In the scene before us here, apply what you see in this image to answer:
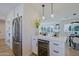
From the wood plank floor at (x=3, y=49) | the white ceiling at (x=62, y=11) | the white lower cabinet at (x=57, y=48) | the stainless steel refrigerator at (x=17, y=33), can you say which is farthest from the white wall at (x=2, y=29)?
the white lower cabinet at (x=57, y=48)

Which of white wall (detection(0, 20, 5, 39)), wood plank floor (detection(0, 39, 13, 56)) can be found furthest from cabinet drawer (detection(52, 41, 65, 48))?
white wall (detection(0, 20, 5, 39))

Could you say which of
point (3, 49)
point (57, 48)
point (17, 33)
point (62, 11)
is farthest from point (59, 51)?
point (3, 49)

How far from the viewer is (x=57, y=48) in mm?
2660

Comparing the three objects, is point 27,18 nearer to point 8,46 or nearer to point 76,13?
point 8,46

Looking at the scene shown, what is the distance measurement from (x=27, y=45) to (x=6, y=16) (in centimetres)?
77

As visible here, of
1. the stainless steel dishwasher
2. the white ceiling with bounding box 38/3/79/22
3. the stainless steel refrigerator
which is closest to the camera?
the white ceiling with bounding box 38/3/79/22

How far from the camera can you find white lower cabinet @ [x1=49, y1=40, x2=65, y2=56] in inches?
97.3

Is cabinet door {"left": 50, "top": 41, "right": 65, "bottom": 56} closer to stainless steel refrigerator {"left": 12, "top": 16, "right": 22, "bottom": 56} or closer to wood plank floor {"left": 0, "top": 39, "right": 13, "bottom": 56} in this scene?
stainless steel refrigerator {"left": 12, "top": 16, "right": 22, "bottom": 56}

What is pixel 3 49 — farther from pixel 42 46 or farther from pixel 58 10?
pixel 58 10

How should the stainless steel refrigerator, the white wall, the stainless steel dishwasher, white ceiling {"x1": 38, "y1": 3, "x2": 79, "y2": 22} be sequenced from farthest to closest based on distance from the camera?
1. the stainless steel dishwasher
2. the stainless steel refrigerator
3. the white wall
4. white ceiling {"x1": 38, "y1": 3, "x2": 79, "y2": 22}

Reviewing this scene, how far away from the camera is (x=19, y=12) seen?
8.41 ft

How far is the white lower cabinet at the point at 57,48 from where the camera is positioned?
2.47m

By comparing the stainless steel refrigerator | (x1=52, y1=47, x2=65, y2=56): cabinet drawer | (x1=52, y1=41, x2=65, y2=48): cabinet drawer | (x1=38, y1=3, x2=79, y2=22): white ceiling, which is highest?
(x1=38, y1=3, x2=79, y2=22): white ceiling

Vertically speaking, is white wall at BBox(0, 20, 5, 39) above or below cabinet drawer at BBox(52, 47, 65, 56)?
above
